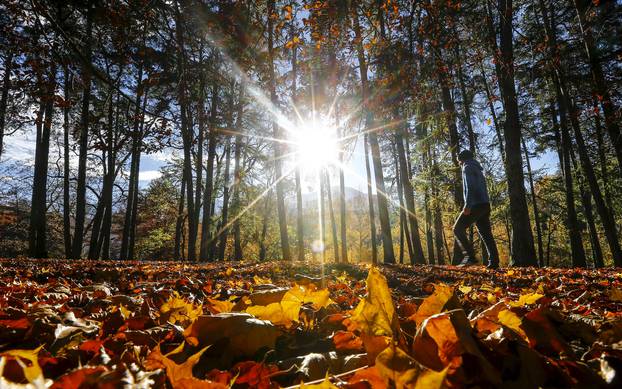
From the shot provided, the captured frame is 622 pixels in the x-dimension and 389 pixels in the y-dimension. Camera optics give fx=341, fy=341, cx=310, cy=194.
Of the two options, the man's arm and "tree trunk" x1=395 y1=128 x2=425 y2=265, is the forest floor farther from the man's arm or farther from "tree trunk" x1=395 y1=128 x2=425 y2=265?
"tree trunk" x1=395 y1=128 x2=425 y2=265

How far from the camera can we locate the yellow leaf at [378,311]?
2.11 feet

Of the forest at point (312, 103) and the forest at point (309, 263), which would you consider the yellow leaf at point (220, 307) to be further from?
the forest at point (312, 103)

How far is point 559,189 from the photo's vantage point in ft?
62.3

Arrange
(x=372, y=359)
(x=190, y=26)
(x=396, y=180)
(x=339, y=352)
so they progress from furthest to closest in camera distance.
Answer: (x=396, y=180) < (x=190, y=26) < (x=339, y=352) < (x=372, y=359)

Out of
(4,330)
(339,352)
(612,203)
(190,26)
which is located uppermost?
(190,26)

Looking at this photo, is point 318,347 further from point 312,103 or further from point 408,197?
point 312,103

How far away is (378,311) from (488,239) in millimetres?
6561

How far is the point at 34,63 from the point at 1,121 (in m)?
Result: 14.4

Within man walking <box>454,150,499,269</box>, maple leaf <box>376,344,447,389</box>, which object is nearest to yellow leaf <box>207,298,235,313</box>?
maple leaf <box>376,344,447,389</box>

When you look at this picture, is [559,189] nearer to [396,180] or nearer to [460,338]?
[396,180]

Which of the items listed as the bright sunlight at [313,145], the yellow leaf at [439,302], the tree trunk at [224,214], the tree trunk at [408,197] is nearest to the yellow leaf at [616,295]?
the yellow leaf at [439,302]

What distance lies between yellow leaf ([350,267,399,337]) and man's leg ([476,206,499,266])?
20.8 ft

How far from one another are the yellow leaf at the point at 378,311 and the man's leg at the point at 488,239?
249 inches

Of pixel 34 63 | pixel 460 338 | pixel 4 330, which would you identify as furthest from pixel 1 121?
pixel 460 338
